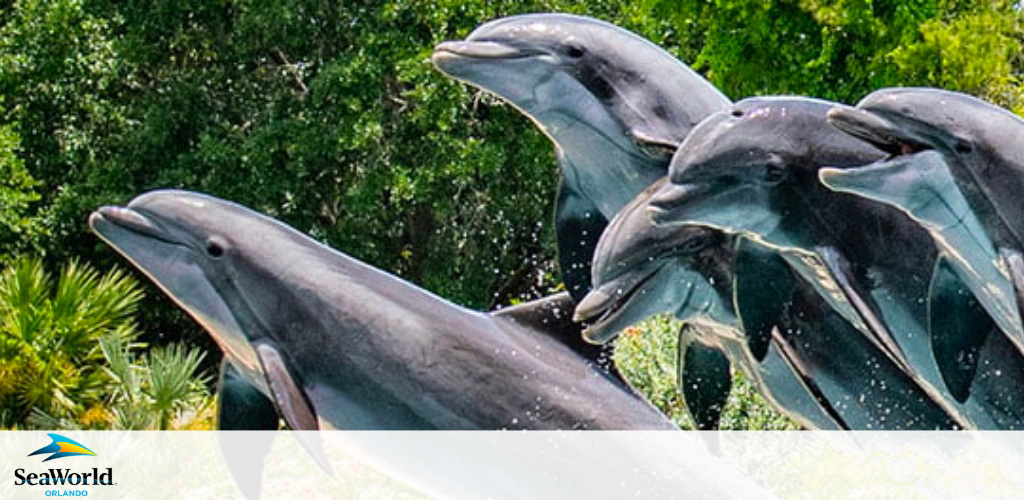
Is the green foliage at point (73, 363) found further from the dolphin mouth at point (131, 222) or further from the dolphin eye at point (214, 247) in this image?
the dolphin eye at point (214, 247)

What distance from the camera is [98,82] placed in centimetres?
2362

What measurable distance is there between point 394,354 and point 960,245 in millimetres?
1901

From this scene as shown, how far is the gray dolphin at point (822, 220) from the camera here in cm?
588

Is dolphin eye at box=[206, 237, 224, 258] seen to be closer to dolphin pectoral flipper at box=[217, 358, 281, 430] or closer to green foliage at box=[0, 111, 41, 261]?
dolphin pectoral flipper at box=[217, 358, 281, 430]

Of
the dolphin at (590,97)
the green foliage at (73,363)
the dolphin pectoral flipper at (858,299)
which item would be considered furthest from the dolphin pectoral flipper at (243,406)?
the green foliage at (73,363)

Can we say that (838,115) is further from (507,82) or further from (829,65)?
(829,65)

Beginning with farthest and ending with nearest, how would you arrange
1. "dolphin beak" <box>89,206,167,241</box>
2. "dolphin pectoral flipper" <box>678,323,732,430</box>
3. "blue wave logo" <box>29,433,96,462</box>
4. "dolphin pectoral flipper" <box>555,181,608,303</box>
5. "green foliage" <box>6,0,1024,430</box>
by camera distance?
"green foliage" <box>6,0,1024,430</box> < "blue wave logo" <box>29,433,96,462</box> < "dolphin pectoral flipper" <box>678,323,732,430</box> < "dolphin pectoral flipper" <box>555,181,608,303</box> < "dolphin beak" <box>89,206,167,241</box>

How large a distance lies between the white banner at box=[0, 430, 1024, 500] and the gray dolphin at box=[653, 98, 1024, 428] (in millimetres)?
430

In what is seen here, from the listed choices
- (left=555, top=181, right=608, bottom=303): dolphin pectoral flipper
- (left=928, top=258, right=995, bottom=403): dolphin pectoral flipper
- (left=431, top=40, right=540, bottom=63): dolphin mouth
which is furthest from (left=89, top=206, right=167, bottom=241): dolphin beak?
(left=928, top=258, right=995, bottom=403): dolphin pectoral flipper

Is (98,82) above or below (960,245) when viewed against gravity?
below

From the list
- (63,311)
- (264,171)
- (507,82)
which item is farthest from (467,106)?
(507,82)

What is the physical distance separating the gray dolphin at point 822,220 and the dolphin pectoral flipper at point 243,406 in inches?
62.6

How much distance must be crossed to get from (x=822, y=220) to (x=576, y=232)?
123 cm

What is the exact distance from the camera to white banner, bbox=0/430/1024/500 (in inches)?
241
